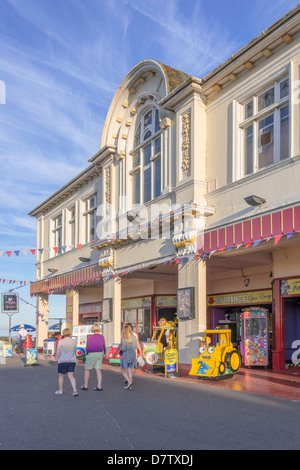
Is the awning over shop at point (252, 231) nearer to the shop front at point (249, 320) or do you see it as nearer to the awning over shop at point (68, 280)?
the shop front at point (249, 320)

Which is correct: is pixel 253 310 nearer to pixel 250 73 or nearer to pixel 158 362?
pixel 158 362

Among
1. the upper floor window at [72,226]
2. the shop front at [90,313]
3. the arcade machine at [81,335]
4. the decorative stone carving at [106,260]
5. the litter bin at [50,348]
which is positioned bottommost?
the litter bin at [50,348]

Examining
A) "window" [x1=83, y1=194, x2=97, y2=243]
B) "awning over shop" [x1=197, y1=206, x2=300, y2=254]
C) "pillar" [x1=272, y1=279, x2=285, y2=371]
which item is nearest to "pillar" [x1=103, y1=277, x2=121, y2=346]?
"window" [x1=83, y1=194, x2=97, y2=243]

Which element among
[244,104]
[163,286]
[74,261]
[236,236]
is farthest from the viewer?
[74,261]

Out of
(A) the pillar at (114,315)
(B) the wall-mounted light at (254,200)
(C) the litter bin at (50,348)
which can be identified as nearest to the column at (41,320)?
(C) the litter bin at (50,348)

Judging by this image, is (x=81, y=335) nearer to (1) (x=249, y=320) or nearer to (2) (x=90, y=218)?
(2) (x=90, y=218)

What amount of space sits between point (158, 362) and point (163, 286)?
26.5ft

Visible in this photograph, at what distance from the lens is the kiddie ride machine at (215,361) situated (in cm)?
1245

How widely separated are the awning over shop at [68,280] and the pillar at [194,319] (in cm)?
704

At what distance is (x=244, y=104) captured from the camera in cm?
1426

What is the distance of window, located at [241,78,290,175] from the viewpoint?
12.9 meters

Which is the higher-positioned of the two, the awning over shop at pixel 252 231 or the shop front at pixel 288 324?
the awning over shop at pixel 252 231

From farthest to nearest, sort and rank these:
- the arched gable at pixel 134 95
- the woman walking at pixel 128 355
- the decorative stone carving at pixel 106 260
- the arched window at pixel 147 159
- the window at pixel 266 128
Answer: the decorative stone carving at pixel 106 260
the arched window at pixel 147 159
the arched gable at pixel 134 95
the window at pixel 266 128
the woman walking at pixel 128 355
